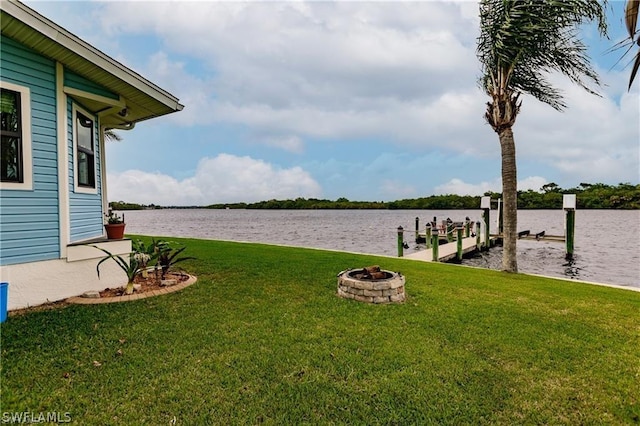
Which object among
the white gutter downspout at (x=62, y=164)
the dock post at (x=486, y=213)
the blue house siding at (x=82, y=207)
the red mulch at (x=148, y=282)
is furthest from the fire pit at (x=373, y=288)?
the dock post at (x=486, y=213)

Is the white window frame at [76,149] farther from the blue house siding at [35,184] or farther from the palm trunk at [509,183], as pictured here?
the palm trunk at [509,183]

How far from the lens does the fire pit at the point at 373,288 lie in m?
5.51

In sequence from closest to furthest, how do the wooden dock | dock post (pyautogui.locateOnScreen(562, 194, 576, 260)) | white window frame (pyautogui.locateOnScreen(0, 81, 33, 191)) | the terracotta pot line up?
white window frame (pyautogui.locateOnScreen(0, 81, 33, 191)) < the terracotta pot < the wooden dock < dock post (pyautogui.locateOnScreen(562, 194, 576, 260))

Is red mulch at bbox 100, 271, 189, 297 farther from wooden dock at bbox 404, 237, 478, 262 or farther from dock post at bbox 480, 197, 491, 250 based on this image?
dock post at bbox 480, 197, 491, 250

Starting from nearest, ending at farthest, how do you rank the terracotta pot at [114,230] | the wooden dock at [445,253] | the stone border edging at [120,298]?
the stone border edging at [120,298], the terracotta pot at [114,230], the wooden dock at [445,253]

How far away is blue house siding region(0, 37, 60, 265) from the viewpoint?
183 inches

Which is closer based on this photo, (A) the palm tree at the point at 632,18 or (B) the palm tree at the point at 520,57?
(A) the palm tree at the point at 632,18

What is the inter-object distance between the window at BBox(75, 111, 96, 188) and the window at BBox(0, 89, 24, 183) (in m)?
1.05

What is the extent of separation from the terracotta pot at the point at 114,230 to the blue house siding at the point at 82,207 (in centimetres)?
43

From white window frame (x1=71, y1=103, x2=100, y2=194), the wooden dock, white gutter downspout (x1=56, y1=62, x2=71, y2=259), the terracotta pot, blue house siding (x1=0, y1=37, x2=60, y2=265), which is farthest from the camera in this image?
the wooden dock

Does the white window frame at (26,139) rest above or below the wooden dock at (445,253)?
above

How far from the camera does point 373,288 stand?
5.52 m

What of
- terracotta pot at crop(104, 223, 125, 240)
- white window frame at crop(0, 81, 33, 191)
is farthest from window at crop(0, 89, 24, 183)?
terracotta pot at crop(104, 223, 125, 240)

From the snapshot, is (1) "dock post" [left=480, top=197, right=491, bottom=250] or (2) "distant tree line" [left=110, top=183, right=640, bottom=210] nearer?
(1) "dock post" [left=480, top=197, right=491, bottom=250]
